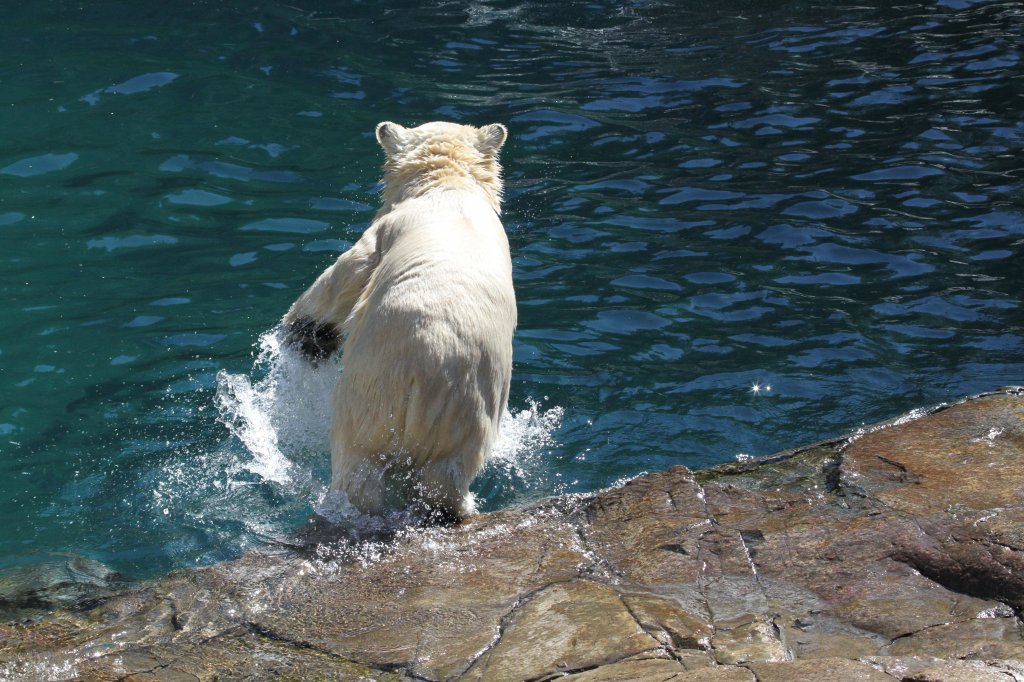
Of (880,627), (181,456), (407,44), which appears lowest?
(181,456)

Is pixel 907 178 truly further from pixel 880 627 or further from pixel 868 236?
pixel 880 627

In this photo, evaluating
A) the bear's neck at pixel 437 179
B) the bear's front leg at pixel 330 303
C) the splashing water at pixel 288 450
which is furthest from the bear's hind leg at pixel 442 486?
the bear's neck at pixel 437 179

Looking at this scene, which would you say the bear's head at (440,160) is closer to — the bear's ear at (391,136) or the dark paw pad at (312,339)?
the bear's ear at (391,136)

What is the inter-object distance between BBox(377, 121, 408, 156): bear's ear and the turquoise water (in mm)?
1351

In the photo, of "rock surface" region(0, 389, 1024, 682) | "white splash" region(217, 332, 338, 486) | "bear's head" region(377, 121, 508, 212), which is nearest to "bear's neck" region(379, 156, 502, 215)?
"bear's head" region(377, 121, 508, 212)

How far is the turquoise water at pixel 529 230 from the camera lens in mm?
5758

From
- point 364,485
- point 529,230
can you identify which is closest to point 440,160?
point 364,485

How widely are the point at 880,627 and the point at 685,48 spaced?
1009 centimetres

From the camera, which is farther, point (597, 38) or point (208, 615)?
point (597, 38)

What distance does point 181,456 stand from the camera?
5621 millimetres

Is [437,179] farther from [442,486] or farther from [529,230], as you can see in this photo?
[529,230]

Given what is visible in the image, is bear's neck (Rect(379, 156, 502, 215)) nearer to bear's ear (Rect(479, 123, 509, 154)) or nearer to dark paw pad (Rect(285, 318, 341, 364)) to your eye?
bear's ear (Rect(479, 123, 509, 154))

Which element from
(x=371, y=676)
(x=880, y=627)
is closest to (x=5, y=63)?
(x=371, y=676)

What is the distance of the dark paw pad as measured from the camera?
5.54 m
